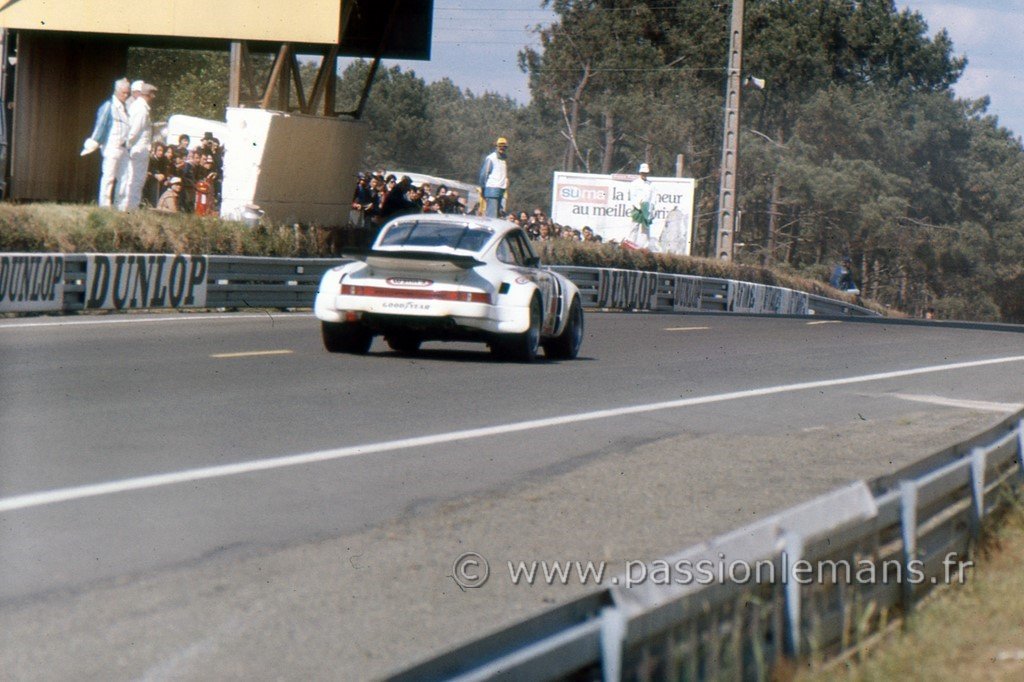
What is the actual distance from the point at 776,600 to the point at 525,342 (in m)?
10.7

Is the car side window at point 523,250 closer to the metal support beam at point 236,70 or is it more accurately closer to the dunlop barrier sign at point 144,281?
the dunlop barrier sign at point 144,281

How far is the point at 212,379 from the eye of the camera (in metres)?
12.3

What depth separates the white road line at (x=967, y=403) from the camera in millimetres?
13836

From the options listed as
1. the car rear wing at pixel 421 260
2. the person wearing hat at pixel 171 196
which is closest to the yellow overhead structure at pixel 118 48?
the person wearing hat at pixel 171 196

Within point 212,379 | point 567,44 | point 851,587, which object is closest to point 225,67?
point 567,44

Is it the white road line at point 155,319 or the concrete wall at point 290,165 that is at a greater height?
the concrete wall at point 290,165

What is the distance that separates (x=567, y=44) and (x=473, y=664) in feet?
271

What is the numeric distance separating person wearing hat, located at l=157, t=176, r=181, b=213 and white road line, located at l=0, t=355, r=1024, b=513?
13.4 m

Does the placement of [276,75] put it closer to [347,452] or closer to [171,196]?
[171,196]

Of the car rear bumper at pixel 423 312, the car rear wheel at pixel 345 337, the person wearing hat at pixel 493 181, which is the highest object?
the person wearing hat at pixel 493 181

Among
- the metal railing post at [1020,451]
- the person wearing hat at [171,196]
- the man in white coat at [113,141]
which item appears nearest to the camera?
the metal railing post at [1020,451]

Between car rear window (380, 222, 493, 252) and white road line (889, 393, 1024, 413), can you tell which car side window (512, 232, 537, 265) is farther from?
white road line (889, 393, 1024, 413)

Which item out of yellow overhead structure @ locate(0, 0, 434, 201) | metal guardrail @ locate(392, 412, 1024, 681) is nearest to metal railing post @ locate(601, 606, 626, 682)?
metal guardrail @ locate(392, 412, 1024, 681)

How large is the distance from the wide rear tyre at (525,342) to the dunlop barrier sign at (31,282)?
5.81 metres
